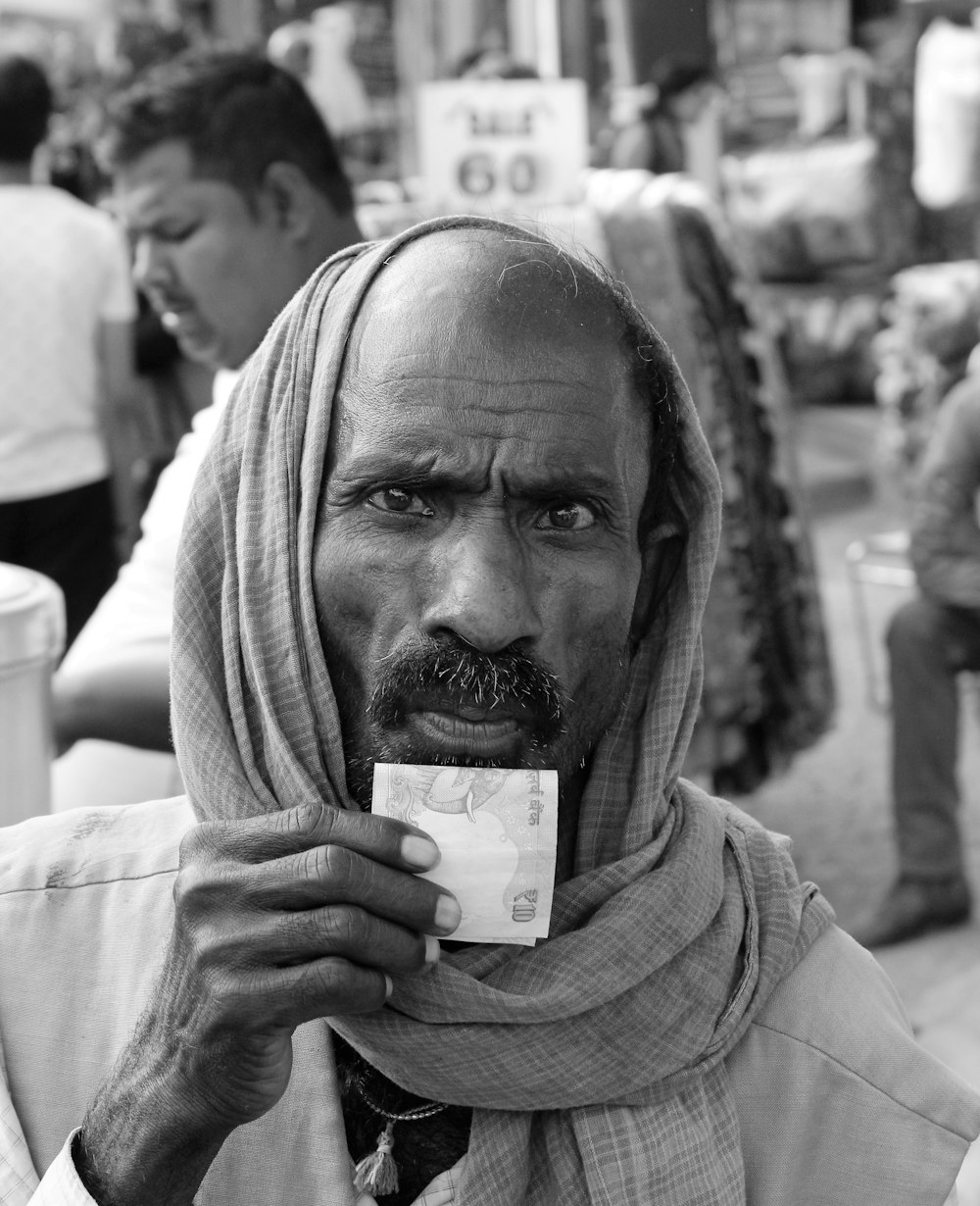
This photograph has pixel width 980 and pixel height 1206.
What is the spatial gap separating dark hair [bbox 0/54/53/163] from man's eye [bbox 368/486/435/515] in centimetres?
355

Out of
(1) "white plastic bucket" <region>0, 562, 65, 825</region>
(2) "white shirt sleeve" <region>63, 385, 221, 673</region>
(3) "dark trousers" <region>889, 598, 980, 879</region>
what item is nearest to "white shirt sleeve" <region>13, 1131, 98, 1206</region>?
(1) "white plastic bucket" <region>0, 562, 65, 825</region>

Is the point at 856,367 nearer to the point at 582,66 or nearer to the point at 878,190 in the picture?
the point at 878,190

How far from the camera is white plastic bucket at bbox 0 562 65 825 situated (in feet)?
6.87

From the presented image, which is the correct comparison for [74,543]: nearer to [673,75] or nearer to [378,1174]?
[378,1174]

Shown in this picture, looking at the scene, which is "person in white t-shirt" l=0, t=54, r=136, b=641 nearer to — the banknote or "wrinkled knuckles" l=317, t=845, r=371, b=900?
the banknote

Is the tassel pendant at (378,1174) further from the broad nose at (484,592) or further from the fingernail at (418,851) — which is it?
the broad nose at (484,592)

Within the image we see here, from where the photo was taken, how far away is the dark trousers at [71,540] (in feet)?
14.6

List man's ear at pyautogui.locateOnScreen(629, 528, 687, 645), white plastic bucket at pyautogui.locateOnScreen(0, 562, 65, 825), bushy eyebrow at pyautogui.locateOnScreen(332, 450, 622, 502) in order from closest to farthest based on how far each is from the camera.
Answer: bushy eyebrow at pyautogui.locateOnScreen(332, 450, 622, 502)
man's ear at pyautogui.locateOnScreen(629, 528, 687, 645)
white plastic bucket at pyautogui.locateOnScreen(0, 562, 65, 825)

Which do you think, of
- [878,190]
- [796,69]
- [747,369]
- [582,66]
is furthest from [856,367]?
[747,369]

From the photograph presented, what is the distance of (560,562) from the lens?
1403mm

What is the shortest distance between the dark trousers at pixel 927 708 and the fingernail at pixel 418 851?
3.84m

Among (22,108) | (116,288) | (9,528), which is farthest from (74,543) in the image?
(22,108)

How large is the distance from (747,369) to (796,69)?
7735mm

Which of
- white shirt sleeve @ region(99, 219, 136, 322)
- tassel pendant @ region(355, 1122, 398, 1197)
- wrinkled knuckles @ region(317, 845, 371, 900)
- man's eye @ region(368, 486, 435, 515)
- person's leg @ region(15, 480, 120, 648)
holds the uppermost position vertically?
man's eye @ region(368, 486, 435, 515)
